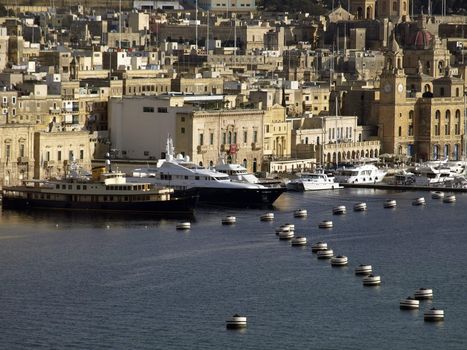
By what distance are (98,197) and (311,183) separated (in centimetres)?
923

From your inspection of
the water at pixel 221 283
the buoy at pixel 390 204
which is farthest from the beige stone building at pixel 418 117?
the water at pixel 221 283

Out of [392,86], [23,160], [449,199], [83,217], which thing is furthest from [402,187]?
[83,217]

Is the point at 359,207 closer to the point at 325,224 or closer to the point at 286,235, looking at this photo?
the point at 325,224

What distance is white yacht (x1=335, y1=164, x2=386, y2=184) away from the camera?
7862 cm

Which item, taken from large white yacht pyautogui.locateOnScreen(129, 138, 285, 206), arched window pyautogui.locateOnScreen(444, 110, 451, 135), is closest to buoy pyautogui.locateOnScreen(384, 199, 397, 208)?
large white yacht pyautogui.locateOnScreen(129, 138, 285, 206)

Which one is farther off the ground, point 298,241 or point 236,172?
point 236,172

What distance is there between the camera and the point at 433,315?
5044 cm

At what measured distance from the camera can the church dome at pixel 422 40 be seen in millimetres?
105312

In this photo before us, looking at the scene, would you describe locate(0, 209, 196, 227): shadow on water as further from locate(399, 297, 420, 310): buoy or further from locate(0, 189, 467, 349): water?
locate(399, 297, 420, 310): buoy

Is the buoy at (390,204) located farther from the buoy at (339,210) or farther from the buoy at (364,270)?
the buoy at (364,270)

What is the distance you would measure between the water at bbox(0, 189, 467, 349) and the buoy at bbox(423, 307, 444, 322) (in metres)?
0.16

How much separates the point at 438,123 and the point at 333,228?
78.2ft

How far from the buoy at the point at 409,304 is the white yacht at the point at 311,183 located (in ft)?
78.4

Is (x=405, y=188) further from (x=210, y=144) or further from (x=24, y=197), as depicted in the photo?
(x=24, y=197)
